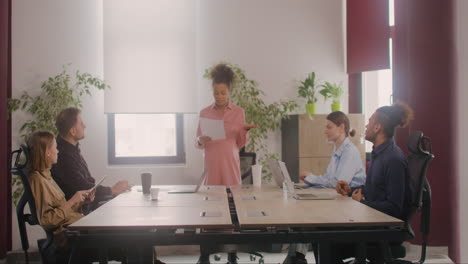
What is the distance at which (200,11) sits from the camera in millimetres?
5398

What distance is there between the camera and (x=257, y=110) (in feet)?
16.9

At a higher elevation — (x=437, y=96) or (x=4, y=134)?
(x=437, y=96)

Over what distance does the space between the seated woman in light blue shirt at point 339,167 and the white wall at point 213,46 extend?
194 centimetres

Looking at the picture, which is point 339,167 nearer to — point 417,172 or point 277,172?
point 277,172

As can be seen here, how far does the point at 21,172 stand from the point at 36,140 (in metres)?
0.26

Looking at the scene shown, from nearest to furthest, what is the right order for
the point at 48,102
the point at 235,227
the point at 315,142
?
the point at 235,227, the point at 48,102, the point at 315,142

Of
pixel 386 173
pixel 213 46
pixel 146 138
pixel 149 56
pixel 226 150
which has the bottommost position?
pixel 386 173

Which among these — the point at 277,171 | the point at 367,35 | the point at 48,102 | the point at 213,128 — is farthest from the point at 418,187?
the point at 48,102

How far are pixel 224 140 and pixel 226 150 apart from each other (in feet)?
Result: 0.31

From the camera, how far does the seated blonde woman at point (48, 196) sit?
8.55 ft

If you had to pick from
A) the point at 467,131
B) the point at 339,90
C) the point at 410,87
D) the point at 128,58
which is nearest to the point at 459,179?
the point at 467,131

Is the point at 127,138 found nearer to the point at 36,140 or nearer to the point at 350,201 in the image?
the point at 36,140

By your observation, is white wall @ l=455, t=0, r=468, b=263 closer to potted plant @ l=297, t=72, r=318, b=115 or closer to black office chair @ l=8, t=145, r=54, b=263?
potted plant @ l=297, t=72, r=318, b=115

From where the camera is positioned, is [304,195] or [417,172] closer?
[417,172]
